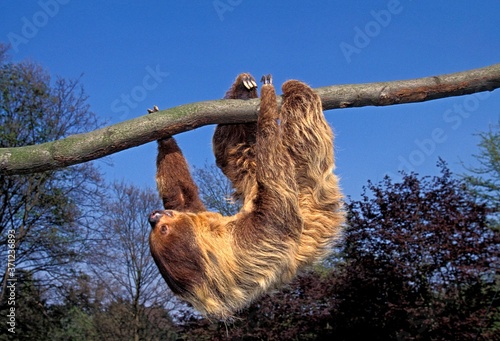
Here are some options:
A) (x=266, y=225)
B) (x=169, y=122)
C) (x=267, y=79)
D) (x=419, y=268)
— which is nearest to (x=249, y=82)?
(x=267, y=79)

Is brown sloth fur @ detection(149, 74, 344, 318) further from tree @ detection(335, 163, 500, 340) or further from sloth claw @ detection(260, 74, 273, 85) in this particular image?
tree @ detection(335, 163, 500, 340)

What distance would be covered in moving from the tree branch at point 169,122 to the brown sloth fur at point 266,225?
20cm

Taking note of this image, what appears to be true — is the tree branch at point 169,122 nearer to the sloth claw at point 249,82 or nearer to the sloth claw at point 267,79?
the sloth claw at point 267,79

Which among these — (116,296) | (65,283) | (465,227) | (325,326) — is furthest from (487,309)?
(65,283)

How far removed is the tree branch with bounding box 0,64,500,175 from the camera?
12.6ft

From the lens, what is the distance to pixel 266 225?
12.9 ft

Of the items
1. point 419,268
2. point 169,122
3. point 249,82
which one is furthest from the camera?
point 419,268

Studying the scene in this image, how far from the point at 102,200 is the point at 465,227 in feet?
39.1

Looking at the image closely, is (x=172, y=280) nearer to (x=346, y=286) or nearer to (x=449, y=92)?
(x=449, y=92)

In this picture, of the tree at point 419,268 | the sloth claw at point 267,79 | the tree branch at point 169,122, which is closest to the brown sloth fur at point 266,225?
the sloth claw at point 267,79

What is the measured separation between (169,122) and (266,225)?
1.03 metres

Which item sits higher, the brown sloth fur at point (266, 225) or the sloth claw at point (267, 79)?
the sloth claw at point (267, 79)

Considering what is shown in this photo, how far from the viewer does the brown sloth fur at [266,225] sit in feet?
12.7

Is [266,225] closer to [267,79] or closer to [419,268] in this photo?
[267,79]
